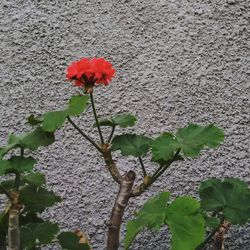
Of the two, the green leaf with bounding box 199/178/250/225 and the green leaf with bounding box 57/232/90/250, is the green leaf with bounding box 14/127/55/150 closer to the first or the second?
the green leaf with bounding box 57/232/90/250

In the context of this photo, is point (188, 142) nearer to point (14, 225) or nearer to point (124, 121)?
point (124, 121)

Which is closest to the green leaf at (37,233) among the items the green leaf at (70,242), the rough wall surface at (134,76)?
the green leaf at (70,242)

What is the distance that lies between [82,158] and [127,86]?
277 millimetres

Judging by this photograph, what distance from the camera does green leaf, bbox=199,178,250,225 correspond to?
109 cm

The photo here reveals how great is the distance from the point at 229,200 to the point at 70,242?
0.39m

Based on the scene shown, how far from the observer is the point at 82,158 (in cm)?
153

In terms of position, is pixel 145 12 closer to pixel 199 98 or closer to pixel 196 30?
pixel 196 30

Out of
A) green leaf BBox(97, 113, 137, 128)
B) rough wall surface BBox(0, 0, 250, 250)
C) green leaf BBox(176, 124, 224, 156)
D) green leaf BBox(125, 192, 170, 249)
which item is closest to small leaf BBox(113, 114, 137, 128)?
green leaf BBox(97, 113, 137, 128)

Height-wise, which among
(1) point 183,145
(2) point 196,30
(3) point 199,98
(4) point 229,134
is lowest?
(1) point 183,145

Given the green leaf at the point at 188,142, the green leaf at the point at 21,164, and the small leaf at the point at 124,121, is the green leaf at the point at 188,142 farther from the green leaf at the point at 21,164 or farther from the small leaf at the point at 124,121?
the green leaf at the point at 21,164

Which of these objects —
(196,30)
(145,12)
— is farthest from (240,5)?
(145,12)

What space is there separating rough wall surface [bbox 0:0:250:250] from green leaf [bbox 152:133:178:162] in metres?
0.47

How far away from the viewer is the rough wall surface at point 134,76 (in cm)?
152

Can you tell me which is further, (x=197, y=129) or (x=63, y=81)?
(x=63, y=81)
